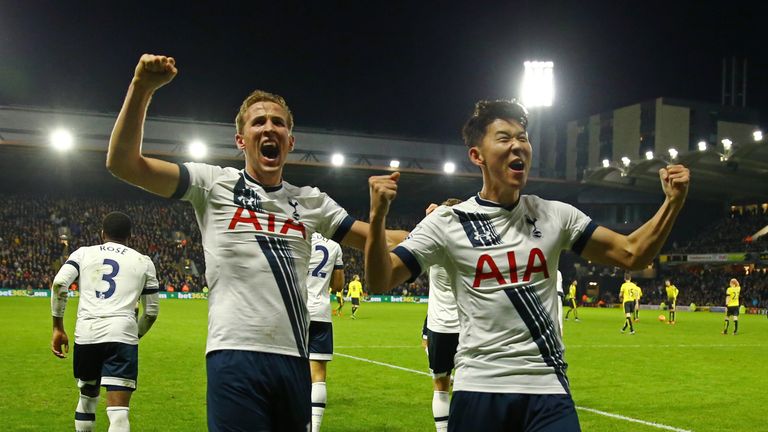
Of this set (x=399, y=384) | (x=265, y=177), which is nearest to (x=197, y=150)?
(x=399, y=384)

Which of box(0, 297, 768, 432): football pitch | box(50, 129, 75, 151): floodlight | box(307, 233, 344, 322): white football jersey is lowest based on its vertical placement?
box(0, 297, 768, 432): football pitch

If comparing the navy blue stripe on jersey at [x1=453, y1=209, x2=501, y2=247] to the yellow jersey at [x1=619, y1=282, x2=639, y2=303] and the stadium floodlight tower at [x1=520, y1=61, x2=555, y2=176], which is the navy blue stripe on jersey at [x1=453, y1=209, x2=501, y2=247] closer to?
the yellow jersey at [x1=619, y1=282, x2=639, y2=303]

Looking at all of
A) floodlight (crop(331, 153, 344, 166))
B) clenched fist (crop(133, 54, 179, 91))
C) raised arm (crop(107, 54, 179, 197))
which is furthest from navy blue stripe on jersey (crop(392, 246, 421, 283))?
floodlight (crop(331, 153, 344, 166))

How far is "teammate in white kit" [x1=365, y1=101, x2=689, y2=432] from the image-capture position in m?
3.54

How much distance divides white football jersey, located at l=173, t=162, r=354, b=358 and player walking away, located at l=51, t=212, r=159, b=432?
3129mm

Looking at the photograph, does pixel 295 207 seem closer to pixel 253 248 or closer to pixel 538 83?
pixel 253 248

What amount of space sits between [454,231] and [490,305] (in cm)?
43

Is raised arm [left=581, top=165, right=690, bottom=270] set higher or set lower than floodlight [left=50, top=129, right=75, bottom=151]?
lower

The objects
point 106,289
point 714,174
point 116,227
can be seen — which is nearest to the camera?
point 106,289

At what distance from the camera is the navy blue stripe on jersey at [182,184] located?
3.92 meters

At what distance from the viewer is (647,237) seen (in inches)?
149

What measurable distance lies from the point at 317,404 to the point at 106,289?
267 cm

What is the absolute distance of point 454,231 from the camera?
3.90 m

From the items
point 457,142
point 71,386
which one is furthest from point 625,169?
point 71,386
